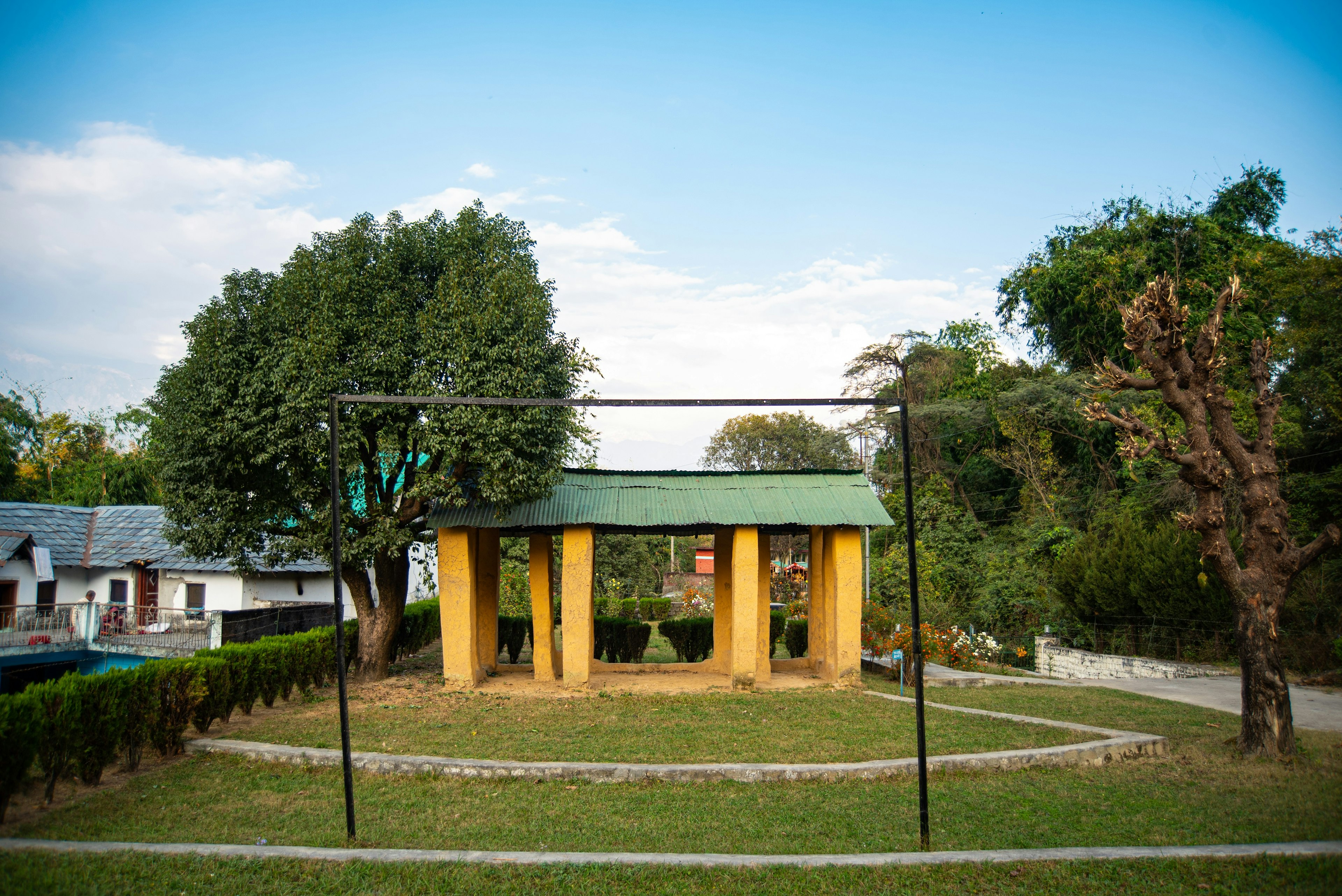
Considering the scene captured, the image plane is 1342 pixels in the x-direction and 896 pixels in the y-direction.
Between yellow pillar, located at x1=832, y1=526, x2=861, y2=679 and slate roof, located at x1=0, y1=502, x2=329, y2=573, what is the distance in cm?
1506

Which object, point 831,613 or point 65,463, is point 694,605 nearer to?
point 831,613

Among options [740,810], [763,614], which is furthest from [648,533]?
[740,810]

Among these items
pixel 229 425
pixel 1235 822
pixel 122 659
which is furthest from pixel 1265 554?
pixel 122 659

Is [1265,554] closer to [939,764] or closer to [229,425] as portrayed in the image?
[939,764]

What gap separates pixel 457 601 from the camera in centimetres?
1319

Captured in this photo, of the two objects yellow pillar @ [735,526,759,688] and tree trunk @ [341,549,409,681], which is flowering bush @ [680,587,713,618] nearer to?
yellow pillar @ [735,526,759,688]

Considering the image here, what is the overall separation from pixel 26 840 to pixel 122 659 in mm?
13259

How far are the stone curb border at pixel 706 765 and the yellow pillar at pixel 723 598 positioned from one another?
7553 mm

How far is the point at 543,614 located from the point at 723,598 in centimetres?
395

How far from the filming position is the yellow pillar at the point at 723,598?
15.9 metres

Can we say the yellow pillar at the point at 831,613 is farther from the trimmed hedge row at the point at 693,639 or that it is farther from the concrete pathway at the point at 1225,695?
the concrete pathway at the point at 1225,695

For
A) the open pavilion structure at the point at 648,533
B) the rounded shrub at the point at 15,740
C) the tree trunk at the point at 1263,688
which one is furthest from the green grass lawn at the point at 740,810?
the open pavilion structure at the point at 648,533

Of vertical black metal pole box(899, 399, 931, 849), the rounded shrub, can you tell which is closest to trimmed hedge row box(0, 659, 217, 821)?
the rounded shrub

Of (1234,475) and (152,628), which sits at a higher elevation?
(1234,475)
